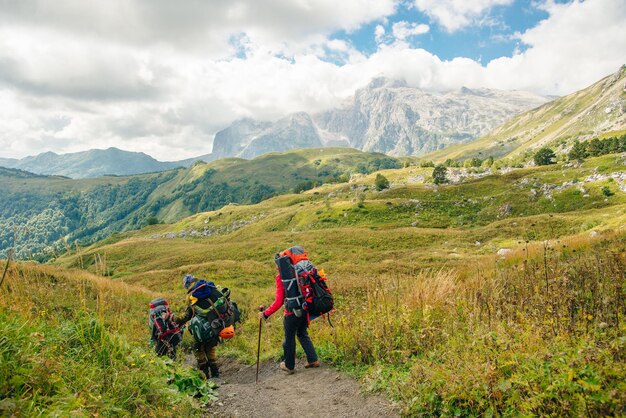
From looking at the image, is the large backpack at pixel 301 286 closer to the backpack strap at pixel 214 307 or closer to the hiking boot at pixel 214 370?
the backpack strap at pixel 214 307

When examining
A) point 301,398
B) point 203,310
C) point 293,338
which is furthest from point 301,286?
point 203,310

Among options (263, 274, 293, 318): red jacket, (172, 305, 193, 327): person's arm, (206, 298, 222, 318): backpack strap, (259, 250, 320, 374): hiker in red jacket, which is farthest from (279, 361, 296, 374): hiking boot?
(172, 305, 193, 327): person's arm

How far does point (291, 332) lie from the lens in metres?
7.80

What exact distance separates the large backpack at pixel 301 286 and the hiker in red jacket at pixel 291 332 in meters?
0.20

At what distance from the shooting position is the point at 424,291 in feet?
26.5

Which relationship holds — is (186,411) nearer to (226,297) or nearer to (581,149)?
(226,297)

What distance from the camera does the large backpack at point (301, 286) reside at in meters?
7.34

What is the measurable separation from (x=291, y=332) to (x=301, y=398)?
1559 millimetres

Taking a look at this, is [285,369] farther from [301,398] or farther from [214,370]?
[214,370]

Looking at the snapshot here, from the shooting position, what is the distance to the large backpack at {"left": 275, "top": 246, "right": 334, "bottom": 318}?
24.1ft

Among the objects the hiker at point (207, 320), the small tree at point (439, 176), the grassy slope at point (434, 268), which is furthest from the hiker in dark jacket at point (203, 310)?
the small tree at point (439, 176)

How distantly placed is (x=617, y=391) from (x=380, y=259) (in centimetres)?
3125

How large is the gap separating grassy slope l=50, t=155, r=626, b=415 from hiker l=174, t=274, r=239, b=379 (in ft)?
4.53

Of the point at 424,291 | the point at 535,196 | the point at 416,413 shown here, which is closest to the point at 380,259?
the point at 424,291
